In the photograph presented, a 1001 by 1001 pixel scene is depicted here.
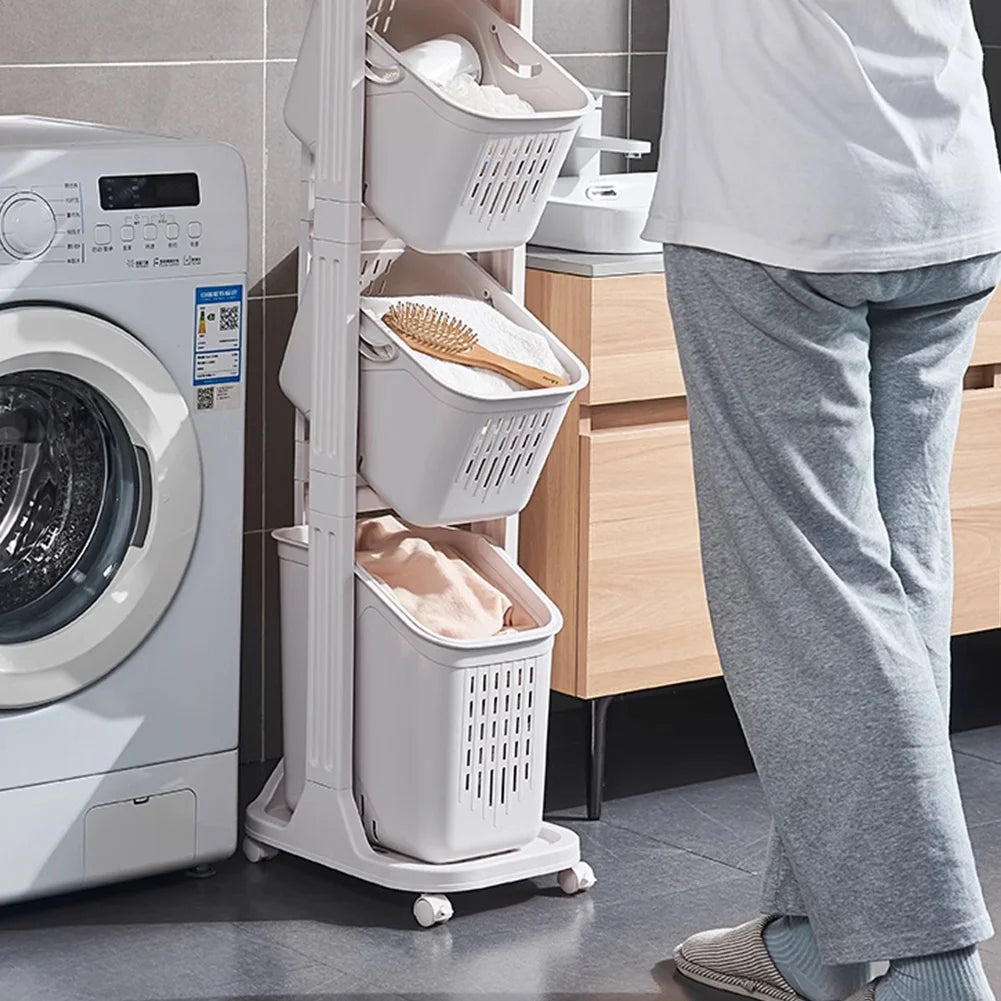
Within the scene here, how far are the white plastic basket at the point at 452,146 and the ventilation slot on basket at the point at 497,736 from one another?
51 centimetres

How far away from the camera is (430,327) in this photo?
2.38 m

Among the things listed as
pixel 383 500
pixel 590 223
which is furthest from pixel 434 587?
pixel 590 223

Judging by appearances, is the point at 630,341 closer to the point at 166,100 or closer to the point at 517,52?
the point at 517,52

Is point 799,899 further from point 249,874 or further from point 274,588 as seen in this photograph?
point 274,588

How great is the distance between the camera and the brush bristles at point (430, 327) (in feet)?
7.77

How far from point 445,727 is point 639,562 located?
0.48 m

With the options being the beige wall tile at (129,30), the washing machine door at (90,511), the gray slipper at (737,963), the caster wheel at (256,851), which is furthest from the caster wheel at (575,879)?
the beige wall tile at (129,30)

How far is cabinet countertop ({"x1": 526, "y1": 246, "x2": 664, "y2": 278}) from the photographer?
2.63 meters

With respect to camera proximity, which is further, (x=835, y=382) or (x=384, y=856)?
(x=384, y=856)

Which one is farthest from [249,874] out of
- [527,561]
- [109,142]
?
[109,142]

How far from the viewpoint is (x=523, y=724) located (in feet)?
8.10

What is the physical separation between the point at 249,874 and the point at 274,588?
551 mm

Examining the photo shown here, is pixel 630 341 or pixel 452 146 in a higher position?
pixel 452 146

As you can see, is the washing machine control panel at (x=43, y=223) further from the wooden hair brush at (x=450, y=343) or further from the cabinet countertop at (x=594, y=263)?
the cabinet countertop at (x=594, y=263)
